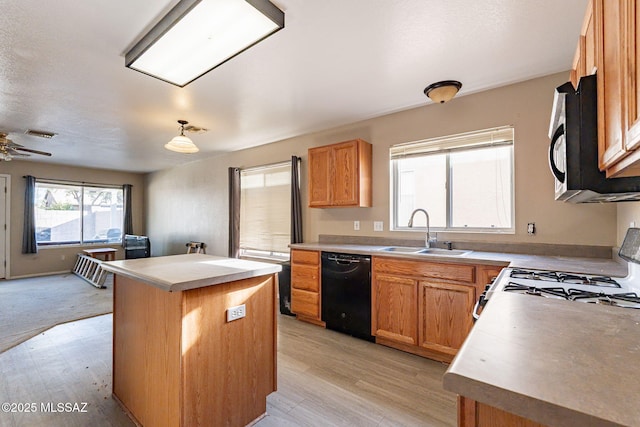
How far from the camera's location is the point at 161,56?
2.05 meters

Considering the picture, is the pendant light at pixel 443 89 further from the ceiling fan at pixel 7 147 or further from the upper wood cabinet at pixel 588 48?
the ceiling fan at pixel 7 147

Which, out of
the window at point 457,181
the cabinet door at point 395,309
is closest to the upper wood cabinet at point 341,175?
the window at point 457,181

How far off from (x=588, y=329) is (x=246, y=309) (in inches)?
61.4

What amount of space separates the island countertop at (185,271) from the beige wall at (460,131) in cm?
201

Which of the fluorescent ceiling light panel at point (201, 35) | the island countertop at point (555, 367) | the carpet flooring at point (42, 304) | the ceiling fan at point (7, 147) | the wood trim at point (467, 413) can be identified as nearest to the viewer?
the island countertop at point (555, 367)

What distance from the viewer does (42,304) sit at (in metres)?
4.23

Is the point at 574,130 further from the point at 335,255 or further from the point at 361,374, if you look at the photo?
the point at 335,255

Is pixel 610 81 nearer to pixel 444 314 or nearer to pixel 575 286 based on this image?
pixel 575 286

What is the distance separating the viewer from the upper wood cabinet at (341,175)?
3.36 metres

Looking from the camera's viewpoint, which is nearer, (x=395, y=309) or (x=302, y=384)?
(x=302, y=384)

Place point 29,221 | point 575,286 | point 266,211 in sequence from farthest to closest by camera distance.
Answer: point 29,221, point 266,211, point 575,286

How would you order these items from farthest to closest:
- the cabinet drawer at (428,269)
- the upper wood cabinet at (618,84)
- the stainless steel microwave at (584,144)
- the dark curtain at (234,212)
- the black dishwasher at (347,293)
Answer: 1. the dark curtain at (234,212)
2. the black dishwasher at (347,293)
3. the cabinet drawer at (428,269)
4. the stainless steel microwave at (584,144)
5. the upper wood cabinet at (618,84)

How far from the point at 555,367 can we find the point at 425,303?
2.08 meters

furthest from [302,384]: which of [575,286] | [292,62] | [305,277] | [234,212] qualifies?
[234,212]
